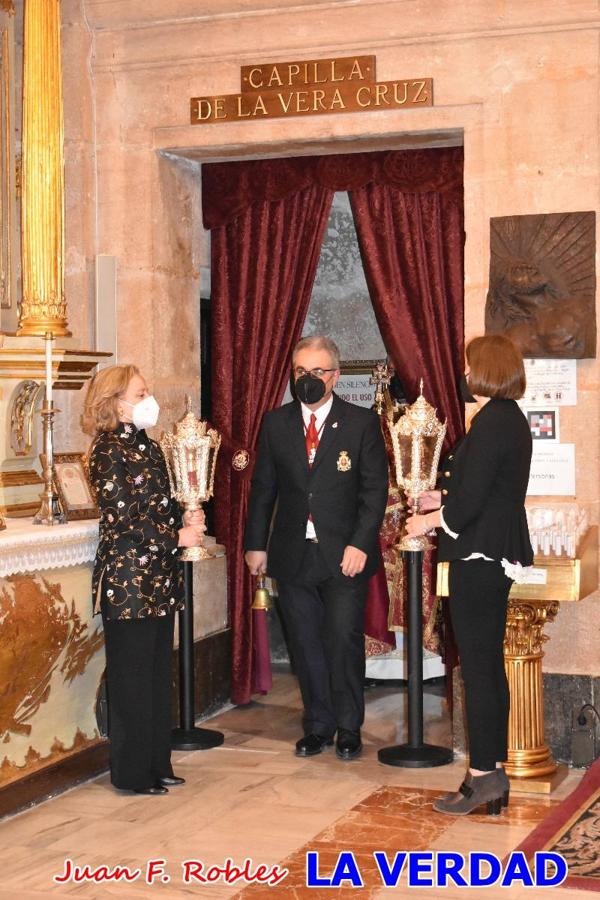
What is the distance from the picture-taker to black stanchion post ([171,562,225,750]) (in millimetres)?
5812

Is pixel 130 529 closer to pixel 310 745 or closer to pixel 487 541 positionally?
pixel 487 541

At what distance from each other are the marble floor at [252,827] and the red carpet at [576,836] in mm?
63

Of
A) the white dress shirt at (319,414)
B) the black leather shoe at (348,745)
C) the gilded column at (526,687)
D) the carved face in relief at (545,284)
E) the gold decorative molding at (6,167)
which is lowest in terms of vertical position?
the black leather shoe at (348,745)

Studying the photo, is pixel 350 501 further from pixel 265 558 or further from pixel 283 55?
pixel 283 55

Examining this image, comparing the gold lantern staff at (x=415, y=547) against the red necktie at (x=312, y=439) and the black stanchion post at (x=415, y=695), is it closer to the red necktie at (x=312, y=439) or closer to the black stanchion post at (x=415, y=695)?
the black stanchion post at (x=415, y=695)

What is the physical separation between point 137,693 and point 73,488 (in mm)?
944

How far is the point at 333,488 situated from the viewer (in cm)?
559

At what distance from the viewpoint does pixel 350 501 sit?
221 inches

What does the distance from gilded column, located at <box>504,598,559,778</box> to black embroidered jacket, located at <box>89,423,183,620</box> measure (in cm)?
134

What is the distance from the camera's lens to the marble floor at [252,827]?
13.6 feet

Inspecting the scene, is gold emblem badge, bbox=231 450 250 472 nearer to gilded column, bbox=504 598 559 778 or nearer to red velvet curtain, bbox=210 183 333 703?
red velvet curtain, bbox=210 183 333 703

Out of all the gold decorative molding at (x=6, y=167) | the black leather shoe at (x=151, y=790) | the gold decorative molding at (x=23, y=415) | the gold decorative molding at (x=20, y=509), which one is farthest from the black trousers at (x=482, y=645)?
the gold decorative molding at (x=6, y=167)

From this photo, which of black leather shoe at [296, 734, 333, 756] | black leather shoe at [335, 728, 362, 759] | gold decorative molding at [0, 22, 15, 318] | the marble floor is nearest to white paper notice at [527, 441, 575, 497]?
the marble floor

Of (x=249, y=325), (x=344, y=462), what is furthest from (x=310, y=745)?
(x=249, y=325)
